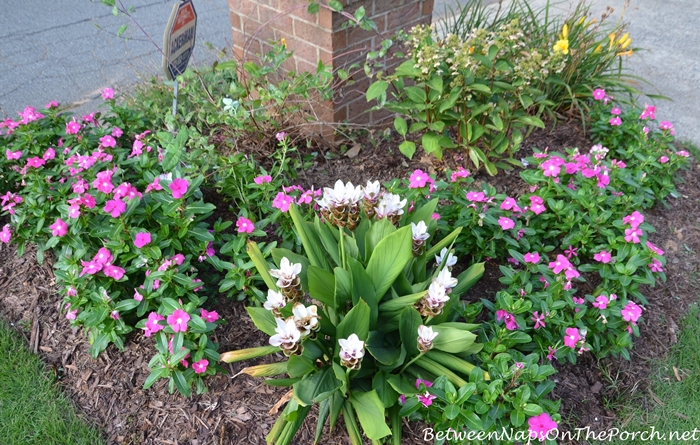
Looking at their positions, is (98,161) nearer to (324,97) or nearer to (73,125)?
(73,125)

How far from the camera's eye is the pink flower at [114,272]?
6.77 ft

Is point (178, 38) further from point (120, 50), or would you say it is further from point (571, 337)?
point (120, 50)

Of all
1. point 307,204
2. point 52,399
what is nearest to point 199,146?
point 307,204

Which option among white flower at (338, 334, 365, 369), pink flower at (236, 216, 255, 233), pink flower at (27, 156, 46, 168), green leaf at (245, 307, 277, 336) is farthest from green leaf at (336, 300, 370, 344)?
pink flower at (27, 156, 46, 168)

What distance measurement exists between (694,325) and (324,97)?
204cm

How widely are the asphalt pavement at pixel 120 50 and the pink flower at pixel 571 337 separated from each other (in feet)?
8.23

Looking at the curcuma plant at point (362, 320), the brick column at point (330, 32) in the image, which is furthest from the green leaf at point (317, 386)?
the brick column at point (330, 32)

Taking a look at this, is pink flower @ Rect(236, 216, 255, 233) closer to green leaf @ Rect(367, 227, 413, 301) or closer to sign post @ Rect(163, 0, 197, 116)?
green leaf @ Rect(367, 227, 413, 301)

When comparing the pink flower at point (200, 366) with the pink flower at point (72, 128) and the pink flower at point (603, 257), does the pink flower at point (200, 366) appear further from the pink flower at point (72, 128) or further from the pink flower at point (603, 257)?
the pink flower at point (603, 257)

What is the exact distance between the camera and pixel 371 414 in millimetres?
1590

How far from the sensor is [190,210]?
221 centimetres

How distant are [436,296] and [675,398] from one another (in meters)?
1.35

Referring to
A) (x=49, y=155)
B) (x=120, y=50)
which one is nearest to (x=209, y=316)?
(x=49, y=155)

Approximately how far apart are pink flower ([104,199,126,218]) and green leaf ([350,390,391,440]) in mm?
1145
